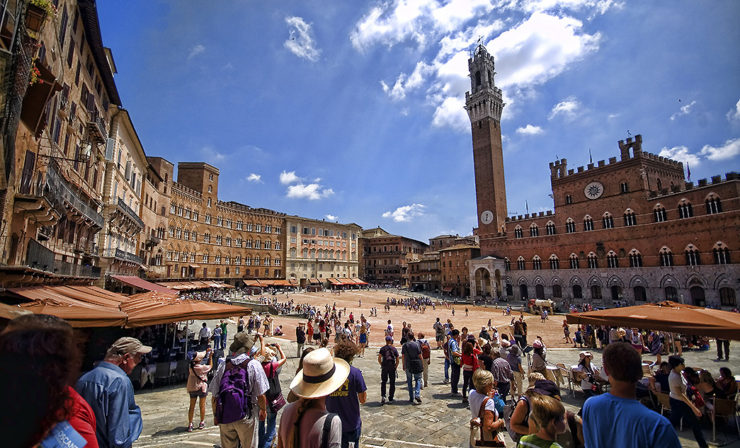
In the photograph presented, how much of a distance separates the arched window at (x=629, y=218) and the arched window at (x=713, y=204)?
600 centimetres

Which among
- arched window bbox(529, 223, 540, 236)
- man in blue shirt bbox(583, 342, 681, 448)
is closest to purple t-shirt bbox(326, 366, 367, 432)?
man in blue shirt bbox(583, 342, 681, 448)

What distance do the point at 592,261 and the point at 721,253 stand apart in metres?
10.9

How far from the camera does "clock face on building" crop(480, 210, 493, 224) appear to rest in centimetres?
5288

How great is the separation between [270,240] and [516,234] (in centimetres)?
3861

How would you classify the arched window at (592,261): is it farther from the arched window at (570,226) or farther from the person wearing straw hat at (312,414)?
the person wearing straw hat at (312,414)

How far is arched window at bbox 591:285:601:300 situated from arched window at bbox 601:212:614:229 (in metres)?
6.77

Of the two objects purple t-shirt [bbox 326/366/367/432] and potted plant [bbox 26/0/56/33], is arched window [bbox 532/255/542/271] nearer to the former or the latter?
purple t-shirt [bbox 326/366/367/432]

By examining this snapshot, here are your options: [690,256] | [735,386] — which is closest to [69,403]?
[735,386]

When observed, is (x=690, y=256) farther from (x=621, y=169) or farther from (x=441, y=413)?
(x=441, y=413)

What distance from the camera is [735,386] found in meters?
6.19

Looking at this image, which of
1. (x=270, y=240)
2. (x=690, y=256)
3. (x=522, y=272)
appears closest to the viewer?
(x=690, y=256)

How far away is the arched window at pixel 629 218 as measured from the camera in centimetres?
3631

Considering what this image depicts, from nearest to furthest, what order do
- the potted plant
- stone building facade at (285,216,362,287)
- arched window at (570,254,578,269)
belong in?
1. the potted plant
2. arched window at (570,254,578,269)
3. stone building facade at (285,216,362,287)

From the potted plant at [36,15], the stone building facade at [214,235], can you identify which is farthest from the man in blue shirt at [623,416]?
the stone building facade at [214,235]
